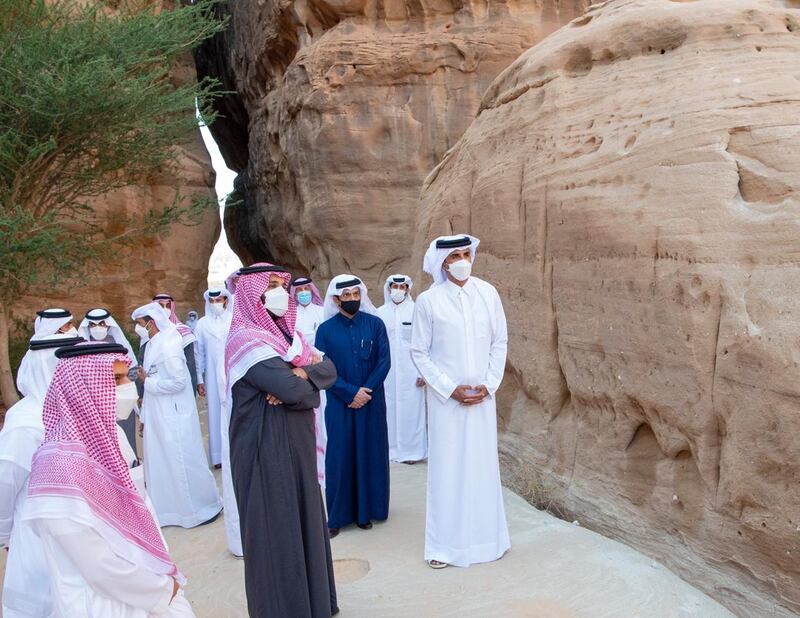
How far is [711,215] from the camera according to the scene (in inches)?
134

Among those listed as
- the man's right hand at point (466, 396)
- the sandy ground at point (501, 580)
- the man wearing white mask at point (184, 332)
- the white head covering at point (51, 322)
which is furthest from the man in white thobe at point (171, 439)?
the man's right hand at point (466, 396)

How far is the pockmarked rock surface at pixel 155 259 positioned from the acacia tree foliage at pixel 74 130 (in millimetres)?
264

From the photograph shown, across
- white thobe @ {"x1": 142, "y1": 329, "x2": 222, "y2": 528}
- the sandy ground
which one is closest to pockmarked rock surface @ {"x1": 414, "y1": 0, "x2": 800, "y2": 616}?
the sandy ground

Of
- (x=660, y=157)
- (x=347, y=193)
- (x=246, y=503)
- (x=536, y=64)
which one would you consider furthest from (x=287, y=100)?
(x=246, y=503)

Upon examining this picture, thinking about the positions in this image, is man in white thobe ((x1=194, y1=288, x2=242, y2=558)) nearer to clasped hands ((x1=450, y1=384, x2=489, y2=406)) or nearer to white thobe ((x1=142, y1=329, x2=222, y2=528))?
white thobe ((x1=142, y1=329, x2=222, y2=528))

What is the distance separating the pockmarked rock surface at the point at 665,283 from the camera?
3.14 m

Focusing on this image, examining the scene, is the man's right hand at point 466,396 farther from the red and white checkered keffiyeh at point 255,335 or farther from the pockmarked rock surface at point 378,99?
the pockmarked rock surface at point 378,99

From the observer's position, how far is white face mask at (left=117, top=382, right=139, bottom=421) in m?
2.20

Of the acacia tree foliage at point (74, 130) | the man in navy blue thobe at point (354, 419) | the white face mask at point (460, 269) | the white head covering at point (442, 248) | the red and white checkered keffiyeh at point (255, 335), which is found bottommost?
the man in navy blue thobe at point (354, 419)

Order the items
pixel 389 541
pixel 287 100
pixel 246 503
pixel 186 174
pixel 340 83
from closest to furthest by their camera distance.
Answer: pixel 246 503, pixel 389 541, pixel 340 83, pixel 287 100, pixel 186 174

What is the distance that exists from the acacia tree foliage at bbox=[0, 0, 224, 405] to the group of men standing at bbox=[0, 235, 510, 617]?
16.1ft

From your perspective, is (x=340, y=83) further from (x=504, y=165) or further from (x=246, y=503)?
(x=246, y=503)

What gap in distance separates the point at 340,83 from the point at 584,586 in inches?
382

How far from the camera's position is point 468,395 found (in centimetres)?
380
